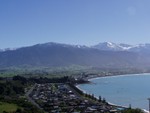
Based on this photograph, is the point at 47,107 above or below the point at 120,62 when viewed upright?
below

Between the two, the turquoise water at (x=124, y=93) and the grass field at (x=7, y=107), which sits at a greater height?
the turquoise water at (x=124, y=93)

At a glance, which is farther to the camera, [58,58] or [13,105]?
[58,58]

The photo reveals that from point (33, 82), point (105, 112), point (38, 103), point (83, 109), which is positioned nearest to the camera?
point (105, 112)

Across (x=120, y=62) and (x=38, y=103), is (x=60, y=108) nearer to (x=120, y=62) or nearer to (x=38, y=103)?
(x=38, y=103)

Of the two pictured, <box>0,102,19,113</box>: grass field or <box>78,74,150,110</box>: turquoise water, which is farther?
<box>78,74,150,110</box>: turquoise water

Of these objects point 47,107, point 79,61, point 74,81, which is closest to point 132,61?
point 79,61

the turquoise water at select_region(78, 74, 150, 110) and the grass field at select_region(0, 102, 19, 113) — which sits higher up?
the turquoise water at select_region(78, 74, 150, 110)

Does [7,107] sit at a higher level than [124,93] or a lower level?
lower

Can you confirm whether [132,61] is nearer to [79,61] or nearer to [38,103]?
[79,61]

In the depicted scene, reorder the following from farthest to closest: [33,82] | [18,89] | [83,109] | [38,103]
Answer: [33,82]
[18,89]
[38,103]
[83,109]

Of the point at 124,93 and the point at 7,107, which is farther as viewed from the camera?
the point at 124,93

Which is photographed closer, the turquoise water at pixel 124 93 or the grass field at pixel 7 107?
the grass field at pixel 7 107
